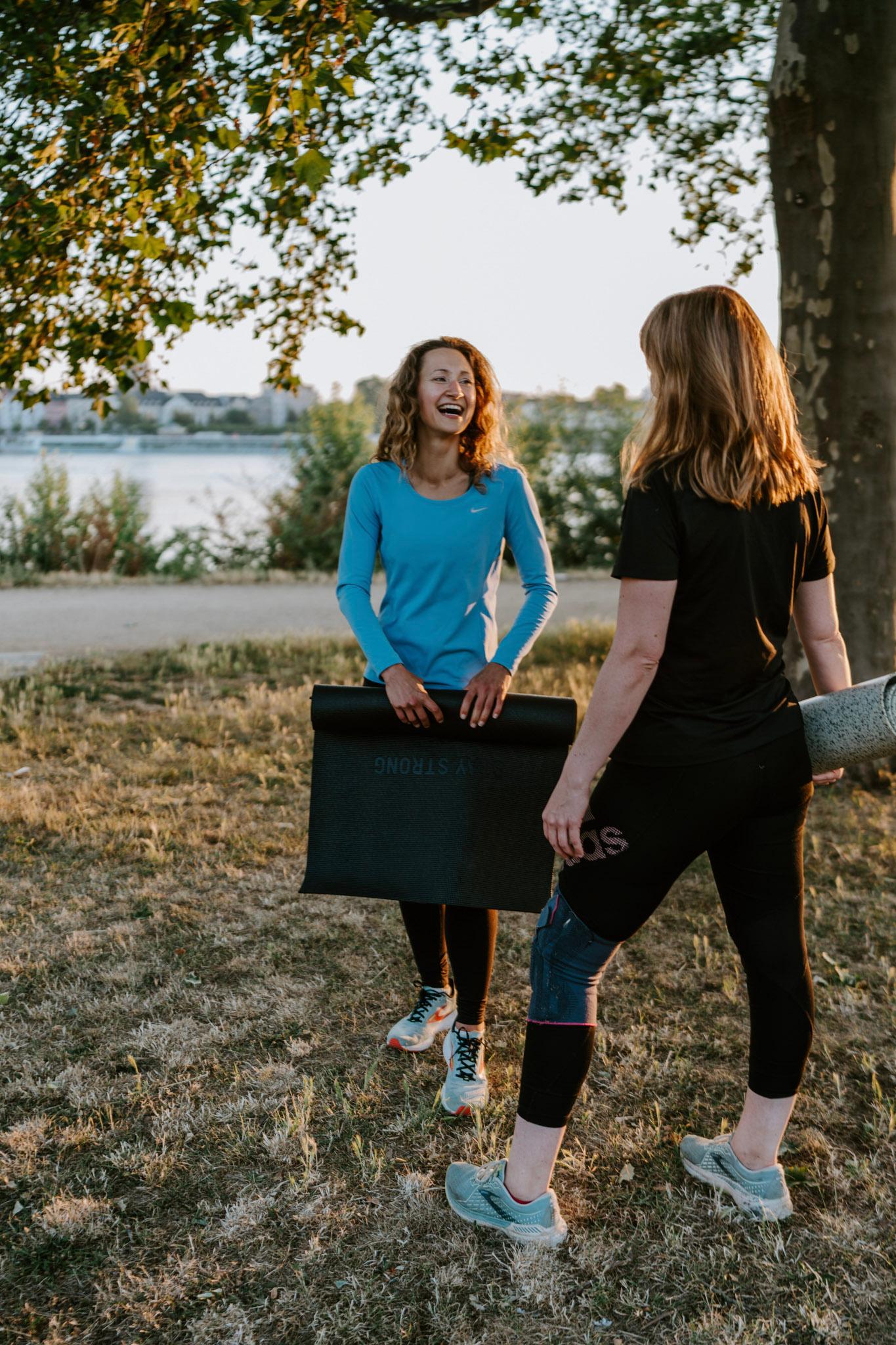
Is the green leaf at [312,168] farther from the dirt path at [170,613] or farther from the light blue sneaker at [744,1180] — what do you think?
the dirt path at [170,613]

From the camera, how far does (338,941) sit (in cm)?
429

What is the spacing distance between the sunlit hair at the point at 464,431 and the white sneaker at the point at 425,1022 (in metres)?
1.65

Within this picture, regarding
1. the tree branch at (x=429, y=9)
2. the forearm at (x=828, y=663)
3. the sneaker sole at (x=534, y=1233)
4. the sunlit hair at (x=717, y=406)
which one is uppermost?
the tree branch at (x=429, y=9)

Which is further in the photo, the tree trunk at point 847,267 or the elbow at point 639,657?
the tree trunk at point 847,267

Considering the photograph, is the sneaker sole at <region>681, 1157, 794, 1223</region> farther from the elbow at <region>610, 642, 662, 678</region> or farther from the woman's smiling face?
the woman's smiling face

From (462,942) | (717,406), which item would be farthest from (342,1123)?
(717,406)

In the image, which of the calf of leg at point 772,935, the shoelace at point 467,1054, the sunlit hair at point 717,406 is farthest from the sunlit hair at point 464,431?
the shoelace at point 467,1054

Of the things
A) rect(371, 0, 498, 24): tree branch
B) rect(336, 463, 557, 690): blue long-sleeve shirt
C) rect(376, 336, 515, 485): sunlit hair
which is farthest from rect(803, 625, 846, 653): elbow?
rect(371, 0, 498, 24): tree branch

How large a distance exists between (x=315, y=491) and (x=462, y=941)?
1173 cm

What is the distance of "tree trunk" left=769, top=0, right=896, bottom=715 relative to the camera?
5750 mm

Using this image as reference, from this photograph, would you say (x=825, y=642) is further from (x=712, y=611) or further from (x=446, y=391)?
(x=446, y=391)

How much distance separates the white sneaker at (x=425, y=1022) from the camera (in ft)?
11.3

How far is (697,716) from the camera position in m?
2.24

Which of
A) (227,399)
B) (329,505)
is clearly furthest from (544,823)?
(227,399)
